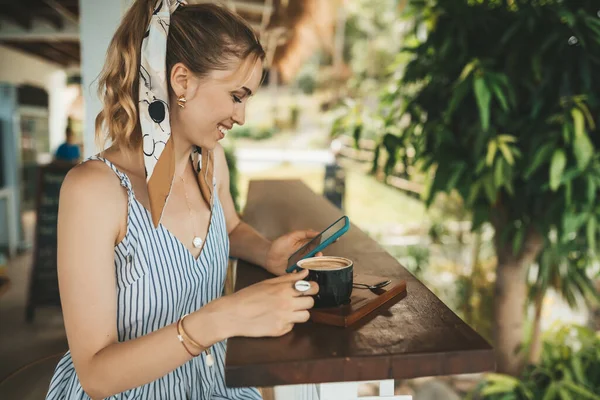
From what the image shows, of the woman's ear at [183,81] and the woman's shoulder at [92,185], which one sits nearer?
the woman's shoulder at [92,185]

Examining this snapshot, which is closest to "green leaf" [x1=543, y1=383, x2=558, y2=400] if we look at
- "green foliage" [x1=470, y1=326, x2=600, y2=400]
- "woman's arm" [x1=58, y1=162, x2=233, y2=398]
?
"green foliage" [x1=470, y1=326, x2=600, y2=400]

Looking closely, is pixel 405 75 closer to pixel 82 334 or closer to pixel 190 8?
pixel 190 8

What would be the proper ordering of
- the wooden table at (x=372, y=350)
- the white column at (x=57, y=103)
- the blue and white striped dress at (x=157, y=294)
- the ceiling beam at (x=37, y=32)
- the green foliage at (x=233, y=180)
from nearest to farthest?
the wooden table at (x=372, y=350) < the blue and white striped dress at (x=157, y=294) < the green foliage at (x=233, y=180) < the ceiling beam at (x=37, y=32) < the white column at (x=57, y=103)

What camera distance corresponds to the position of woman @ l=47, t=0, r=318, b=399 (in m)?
0.89

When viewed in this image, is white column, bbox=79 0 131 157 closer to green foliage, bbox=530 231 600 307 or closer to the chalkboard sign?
green foliage, bbox=530 231 600 307

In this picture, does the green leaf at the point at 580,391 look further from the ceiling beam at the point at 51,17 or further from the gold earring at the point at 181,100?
the ceiling beam at the point at 51,17

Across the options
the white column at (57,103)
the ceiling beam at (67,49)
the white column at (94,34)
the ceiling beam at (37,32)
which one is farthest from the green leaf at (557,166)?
the white column at (57,103)

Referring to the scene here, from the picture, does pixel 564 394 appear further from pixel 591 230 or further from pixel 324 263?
pixel 324 263

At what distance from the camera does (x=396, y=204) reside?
26.2 feet

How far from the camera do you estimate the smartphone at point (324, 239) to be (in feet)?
2.97

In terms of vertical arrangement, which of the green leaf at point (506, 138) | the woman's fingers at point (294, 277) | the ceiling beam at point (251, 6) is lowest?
the woman's fingers at point (294, 277)

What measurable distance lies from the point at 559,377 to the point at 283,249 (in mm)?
1707

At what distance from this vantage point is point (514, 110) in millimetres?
1895

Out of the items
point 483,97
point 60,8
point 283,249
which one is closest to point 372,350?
point 283,249
